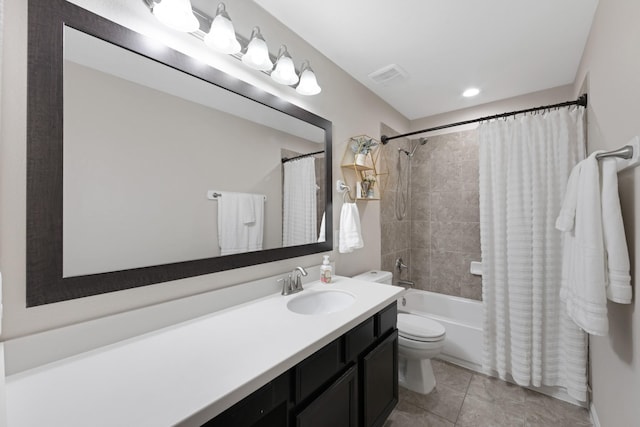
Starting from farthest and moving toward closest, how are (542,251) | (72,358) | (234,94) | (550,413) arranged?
(542,251) < (550,413) < (234,94) < (72,358)

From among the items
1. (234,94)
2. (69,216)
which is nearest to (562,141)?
(234,94)

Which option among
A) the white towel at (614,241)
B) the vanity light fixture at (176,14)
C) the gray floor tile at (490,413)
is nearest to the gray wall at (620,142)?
the white towel at (614,241)

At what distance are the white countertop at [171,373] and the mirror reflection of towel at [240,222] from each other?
0.35 meters

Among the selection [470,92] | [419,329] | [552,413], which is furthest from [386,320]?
[470,92]

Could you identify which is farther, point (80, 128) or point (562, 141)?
point (562, 141)

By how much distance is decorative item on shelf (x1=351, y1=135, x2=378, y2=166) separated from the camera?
205 centimetres

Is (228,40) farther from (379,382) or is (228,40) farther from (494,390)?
(494,390)

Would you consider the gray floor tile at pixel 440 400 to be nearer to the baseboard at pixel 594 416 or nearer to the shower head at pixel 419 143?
the baseboard at pixel 594 416

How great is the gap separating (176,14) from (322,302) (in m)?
1.53

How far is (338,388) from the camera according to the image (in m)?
1.08

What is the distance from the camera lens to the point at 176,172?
43.8 inches

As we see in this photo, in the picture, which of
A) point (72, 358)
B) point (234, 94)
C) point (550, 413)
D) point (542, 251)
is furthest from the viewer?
point (542, 251)

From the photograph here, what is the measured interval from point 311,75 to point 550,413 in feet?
8.87

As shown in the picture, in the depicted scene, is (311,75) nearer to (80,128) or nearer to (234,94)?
(234,94)
